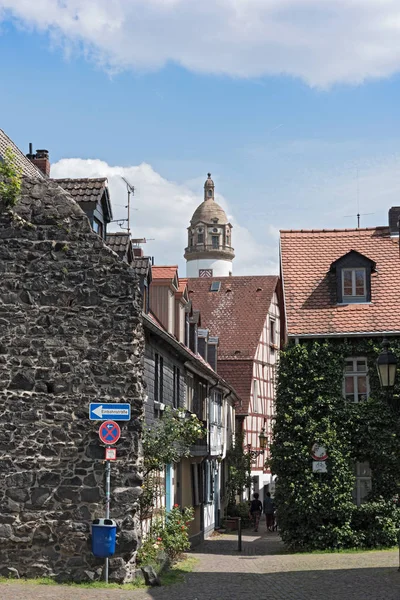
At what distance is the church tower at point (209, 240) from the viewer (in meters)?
105

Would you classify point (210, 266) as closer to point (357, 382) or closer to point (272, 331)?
point (272, 331)

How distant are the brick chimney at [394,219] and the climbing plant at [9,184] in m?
16.7

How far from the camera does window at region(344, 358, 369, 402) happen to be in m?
27.7

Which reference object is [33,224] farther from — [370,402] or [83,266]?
[370,402]

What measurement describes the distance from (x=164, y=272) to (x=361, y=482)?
8.56 m

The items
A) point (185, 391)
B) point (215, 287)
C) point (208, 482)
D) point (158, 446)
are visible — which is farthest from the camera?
point (215, 287)

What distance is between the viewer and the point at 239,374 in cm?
5134

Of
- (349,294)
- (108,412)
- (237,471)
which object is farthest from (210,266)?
(108,412)

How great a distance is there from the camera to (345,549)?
26375 millimetres

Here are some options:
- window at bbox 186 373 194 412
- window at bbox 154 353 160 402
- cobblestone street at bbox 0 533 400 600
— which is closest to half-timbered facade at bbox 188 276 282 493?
window at bbox 186 373 194 412

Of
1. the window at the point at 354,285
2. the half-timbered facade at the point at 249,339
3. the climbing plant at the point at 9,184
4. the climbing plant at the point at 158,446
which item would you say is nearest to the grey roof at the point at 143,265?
the climbing plant at the point at 158,446

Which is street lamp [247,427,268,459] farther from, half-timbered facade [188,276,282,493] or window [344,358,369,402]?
window [344,358,369,402]

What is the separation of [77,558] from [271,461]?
37.0 feet

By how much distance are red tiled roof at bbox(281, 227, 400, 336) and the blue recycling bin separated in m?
12.0
